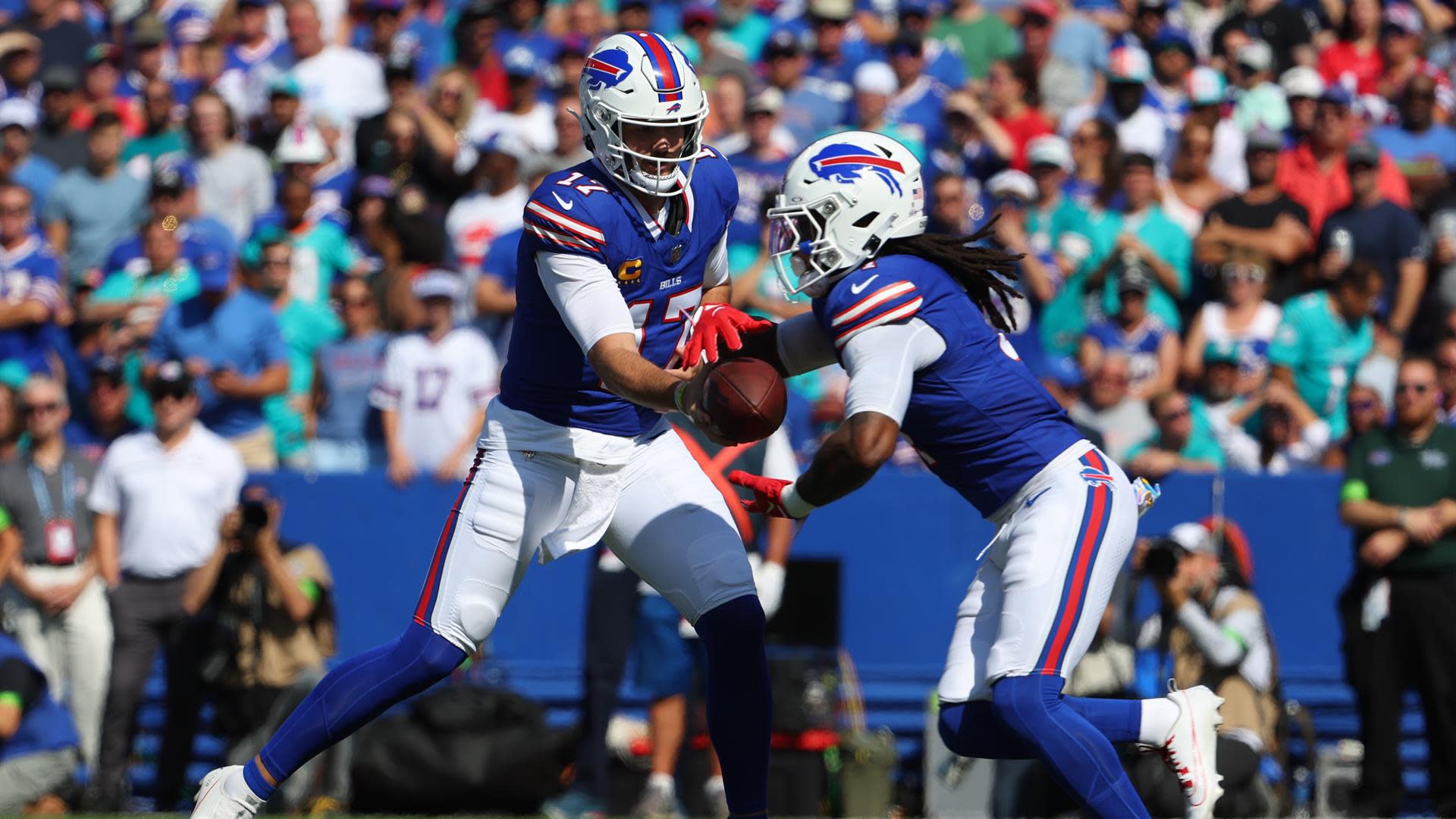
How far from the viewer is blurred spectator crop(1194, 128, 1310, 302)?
968 cm

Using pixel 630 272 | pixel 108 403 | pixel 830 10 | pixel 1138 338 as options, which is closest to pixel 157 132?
pixel 108 403

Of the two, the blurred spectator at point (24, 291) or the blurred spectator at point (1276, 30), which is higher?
the blurred spectator at point (1276, 30)

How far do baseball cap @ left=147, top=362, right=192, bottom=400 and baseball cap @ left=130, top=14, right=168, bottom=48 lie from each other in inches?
140

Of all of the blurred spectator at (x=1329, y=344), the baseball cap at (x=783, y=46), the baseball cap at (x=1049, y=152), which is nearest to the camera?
the blurred spectator at (x=1329, y=344)

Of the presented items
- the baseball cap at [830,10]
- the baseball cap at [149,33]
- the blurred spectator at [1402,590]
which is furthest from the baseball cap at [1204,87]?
the baseball cap at [149,33]

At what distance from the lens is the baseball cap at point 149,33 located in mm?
11477

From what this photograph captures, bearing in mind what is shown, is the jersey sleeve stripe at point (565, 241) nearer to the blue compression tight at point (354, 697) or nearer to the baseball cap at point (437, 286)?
the blue compression tight at point (354, 697)

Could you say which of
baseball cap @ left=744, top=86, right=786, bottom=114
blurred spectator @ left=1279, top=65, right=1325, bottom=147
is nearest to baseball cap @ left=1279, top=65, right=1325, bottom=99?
blurred spectator @ left=1279, top=65, right=1325, bottom=147

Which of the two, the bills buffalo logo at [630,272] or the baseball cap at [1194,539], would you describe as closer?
the bills buffalo logo at [630,272]

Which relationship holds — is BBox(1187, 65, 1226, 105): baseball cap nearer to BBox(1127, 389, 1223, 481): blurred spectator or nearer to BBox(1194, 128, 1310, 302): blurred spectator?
BBox(1194, 128, 1310, 302): blurred spectator

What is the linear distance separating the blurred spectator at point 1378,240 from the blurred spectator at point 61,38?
7.25 m

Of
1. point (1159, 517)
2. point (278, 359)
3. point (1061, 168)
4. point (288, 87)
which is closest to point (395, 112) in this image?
point (288, 87)

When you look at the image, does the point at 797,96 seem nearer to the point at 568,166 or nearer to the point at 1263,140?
the point at 1263,140

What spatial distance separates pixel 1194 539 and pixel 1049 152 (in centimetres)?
262
